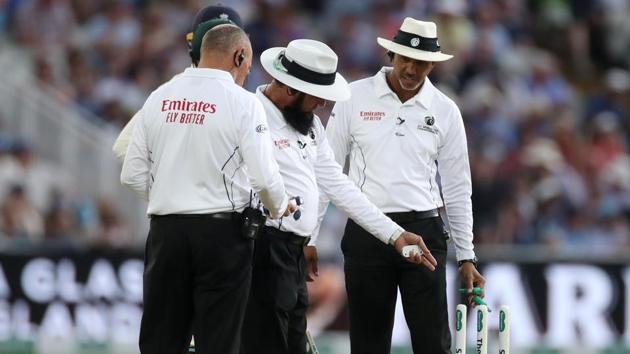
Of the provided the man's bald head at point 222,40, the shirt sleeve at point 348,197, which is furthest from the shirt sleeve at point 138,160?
the shirt sleeve at point 348,197

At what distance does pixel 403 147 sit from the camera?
27.3 ft

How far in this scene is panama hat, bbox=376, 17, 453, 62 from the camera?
27.1ft

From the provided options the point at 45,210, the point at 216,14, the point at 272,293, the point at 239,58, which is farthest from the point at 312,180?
the point at 45,210

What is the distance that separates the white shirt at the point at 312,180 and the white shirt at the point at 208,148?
1.74 ft

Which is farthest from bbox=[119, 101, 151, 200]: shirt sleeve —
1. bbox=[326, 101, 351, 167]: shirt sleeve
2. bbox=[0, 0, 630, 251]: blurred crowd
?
bbox=[0, 0, 630, 251]: blurred crowd

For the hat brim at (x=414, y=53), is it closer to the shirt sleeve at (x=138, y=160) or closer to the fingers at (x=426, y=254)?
the fingers at (x=426, y=254)

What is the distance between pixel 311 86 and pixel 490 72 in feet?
31.2

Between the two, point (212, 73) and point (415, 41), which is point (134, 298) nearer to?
point (415, 41)

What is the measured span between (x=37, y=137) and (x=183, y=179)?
29.0 ft

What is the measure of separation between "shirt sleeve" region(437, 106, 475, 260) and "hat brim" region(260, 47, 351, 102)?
83cm

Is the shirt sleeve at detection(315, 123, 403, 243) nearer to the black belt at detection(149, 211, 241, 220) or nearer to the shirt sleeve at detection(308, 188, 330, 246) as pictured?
the shirt sleeve at detection(308, 188, 330, 246)

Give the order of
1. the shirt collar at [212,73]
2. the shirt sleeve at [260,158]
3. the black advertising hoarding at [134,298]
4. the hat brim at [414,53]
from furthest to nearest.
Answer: the black advertising hoarding at [134,298] → the hat brim at [414,53] → the shirt collar at [212,73] → the shirt sleeve at [260,158]

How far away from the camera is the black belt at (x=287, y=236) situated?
7.77m

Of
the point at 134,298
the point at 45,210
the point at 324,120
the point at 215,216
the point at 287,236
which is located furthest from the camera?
the point at 324,120
